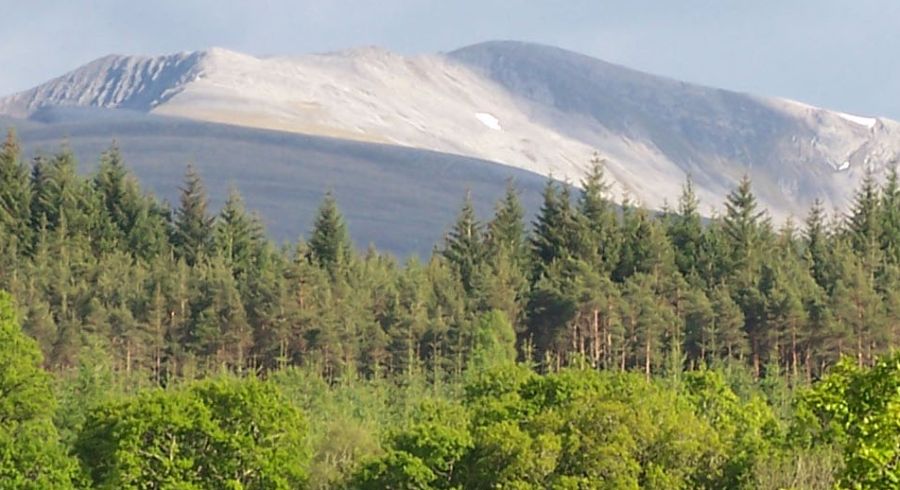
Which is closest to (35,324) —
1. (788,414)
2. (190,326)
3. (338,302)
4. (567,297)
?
(190,326)

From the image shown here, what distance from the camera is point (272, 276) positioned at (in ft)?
434

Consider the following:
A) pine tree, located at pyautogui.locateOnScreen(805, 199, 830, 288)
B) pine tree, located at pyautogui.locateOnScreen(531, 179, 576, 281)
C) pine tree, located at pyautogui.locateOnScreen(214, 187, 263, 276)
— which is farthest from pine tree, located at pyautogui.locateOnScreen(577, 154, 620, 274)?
pine tree, located at pyautogui.locateOnScreen(214, 187, 263, 276)

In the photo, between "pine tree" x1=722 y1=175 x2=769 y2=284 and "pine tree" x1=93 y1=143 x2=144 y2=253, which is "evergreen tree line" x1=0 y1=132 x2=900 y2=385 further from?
"pine tree" x1=93 y1=143 x2=144 y2=253

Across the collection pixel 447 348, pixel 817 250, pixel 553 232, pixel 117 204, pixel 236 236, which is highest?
pixel 817 250

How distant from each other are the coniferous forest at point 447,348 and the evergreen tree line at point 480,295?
263 mm

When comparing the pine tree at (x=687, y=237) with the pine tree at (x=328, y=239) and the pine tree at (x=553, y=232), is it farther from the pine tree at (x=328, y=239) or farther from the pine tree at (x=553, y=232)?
the pine tree at (x=328, y=239)

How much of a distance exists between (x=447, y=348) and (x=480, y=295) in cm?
774

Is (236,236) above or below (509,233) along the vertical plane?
A: below

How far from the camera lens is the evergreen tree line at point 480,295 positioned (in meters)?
123

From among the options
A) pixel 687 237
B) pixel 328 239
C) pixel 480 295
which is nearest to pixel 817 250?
pixel 687 237

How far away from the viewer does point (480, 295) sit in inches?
5261

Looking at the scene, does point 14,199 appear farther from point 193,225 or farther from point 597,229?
point 597,229

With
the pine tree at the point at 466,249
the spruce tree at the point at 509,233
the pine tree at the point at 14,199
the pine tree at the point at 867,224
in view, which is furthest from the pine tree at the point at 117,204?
the pine tree at the point at 867,224

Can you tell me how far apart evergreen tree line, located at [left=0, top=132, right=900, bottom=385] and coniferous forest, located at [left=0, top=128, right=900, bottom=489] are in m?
0.26
